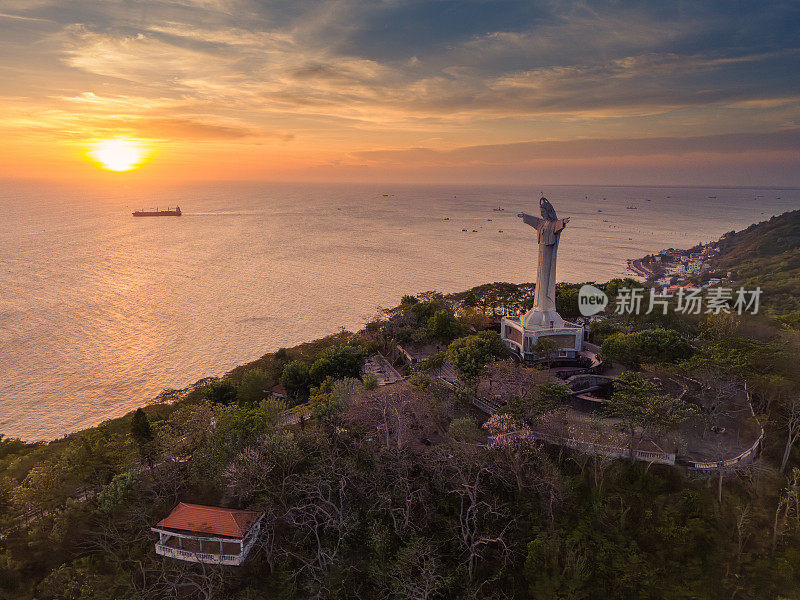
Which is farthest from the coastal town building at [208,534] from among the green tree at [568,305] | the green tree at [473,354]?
the green tree at [568,305]

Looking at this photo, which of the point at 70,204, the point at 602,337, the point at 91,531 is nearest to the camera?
the point at 91,531

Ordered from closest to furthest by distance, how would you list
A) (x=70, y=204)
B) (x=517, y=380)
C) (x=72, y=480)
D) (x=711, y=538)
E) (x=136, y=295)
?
(x=711, y=538) → (x=72, y=480) → (x=517, y=380) → (x=136, y=295) → (x=70, y=204)

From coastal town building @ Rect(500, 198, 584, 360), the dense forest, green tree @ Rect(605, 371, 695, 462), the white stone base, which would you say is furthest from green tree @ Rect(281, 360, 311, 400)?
green tree @ Rect(605, 371, 695, 462)

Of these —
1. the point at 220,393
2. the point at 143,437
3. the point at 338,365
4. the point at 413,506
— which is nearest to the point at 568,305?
the point at 338,365

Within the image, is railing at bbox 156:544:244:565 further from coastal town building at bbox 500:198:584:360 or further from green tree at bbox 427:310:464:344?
green tree at bbox 427:310:464:344

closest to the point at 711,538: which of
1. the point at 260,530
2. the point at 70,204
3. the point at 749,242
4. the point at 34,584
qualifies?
the point at 260,530

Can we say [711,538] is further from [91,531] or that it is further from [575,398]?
[91,531]
